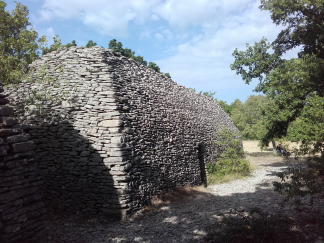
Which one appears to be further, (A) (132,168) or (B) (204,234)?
(A) (132,168)

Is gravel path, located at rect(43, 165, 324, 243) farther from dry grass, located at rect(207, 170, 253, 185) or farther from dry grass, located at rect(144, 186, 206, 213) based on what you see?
dry grass, located at rect(207, 170, 253, 185)

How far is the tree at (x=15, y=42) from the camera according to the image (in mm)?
9839

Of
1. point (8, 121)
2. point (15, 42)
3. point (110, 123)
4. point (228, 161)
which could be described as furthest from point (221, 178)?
point (15, 42)

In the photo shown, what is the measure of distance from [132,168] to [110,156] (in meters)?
0.83

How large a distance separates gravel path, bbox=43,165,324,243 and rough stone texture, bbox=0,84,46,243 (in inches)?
52.9

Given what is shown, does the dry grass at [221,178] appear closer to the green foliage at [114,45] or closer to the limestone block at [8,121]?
the limestone block at [8,121]

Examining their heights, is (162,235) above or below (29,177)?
below

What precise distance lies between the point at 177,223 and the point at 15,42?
36.0 feet

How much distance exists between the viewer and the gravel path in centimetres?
558

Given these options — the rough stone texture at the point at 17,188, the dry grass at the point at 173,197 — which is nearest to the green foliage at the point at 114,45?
the dry grass at the point at 173,197

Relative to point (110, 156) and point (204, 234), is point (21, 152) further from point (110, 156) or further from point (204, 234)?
point (204, 234)

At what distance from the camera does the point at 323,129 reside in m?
5.70

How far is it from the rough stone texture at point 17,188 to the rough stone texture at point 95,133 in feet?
8.51

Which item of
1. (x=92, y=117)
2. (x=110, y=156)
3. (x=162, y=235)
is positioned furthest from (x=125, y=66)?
(x=162, y=235)
